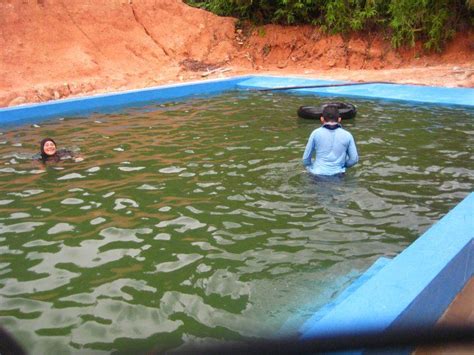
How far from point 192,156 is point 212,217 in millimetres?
2651

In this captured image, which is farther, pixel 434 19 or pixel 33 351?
pixel 434 19

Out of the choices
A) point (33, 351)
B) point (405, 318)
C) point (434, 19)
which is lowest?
point (33, 351)

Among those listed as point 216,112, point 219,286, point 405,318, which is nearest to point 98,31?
point 216,112

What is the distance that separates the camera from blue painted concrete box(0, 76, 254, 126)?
37.8ft

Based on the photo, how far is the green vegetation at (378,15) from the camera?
16422mm

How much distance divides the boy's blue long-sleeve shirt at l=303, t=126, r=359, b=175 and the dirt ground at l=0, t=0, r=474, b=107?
8.40 m

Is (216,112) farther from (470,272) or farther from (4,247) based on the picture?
(470,272)

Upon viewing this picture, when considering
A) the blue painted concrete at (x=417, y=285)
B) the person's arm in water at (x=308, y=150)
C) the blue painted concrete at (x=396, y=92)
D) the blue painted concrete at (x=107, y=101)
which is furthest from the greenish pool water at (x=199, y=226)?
the blue painted concrete at (x=396, y=92)

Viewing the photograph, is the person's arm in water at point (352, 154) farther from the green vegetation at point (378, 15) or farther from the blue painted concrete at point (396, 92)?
the green vegetation at point (378, 15)

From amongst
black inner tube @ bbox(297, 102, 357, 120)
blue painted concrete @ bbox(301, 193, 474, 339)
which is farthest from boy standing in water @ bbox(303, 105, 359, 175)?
black inner tube @ bbox(297, 102, 357, 120)

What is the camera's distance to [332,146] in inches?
240

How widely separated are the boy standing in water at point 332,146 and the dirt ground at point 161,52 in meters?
8.40

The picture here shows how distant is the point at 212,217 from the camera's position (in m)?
5.34

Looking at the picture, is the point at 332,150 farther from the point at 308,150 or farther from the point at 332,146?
the point at 308,150
